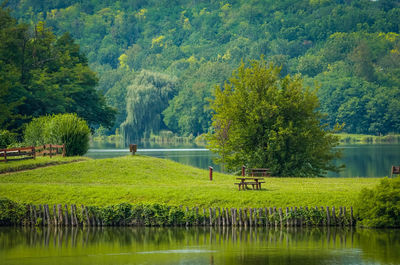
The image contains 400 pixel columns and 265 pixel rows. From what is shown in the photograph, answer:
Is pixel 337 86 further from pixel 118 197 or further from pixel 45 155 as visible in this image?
pixel 118 197

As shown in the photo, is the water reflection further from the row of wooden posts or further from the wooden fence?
the wooden fence

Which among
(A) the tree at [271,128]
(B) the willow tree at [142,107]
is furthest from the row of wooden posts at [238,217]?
(B) the willow tree at [142,107]

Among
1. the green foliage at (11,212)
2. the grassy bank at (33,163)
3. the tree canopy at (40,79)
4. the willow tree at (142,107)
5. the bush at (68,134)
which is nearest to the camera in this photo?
the green foliage at (11,212)

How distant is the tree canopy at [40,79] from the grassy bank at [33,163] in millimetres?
19793

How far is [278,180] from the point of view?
50469 millimetres

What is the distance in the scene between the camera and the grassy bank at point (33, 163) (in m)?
51.3

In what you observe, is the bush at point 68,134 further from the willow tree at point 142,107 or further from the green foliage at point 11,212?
the willow tree at point 142,107

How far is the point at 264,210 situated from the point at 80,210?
10.7m

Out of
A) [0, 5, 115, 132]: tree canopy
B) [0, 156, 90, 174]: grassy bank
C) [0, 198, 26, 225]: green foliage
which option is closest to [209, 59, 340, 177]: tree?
[0, 156, 90, 174]: grassy bank

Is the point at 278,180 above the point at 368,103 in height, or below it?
below

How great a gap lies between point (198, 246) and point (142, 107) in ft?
409

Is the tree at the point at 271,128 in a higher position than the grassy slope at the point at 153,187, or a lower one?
higher

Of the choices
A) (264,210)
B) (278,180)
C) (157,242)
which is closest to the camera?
(157,242)

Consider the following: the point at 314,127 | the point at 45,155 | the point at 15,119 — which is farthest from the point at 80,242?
the point at 15,119
